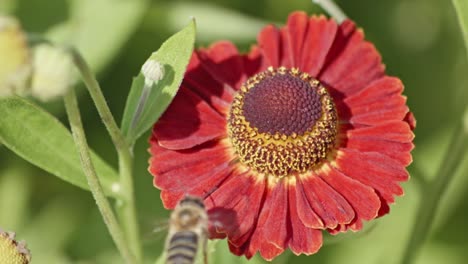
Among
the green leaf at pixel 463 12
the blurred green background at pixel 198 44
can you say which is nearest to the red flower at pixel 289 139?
the green leaf at pixel 463 12

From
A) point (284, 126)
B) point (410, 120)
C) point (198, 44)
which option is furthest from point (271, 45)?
point (198, 44)

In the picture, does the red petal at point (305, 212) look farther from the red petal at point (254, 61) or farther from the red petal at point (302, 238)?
the red petal at point (254, 61)

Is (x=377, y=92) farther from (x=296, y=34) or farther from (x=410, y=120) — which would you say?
(x=296, y=34)

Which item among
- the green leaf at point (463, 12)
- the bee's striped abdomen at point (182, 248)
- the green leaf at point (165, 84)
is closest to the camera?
the bee's striped abdomen at point (182, 248)

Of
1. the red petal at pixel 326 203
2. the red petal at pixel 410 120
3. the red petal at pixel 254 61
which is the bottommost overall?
the red petal at pixel 326 203

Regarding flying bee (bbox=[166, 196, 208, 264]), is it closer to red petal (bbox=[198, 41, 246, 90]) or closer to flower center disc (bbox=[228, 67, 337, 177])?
flower center disc (bbox=[228, 67, 337, 177])

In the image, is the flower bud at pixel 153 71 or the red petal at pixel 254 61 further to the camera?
the red petal at pixel 254 61
